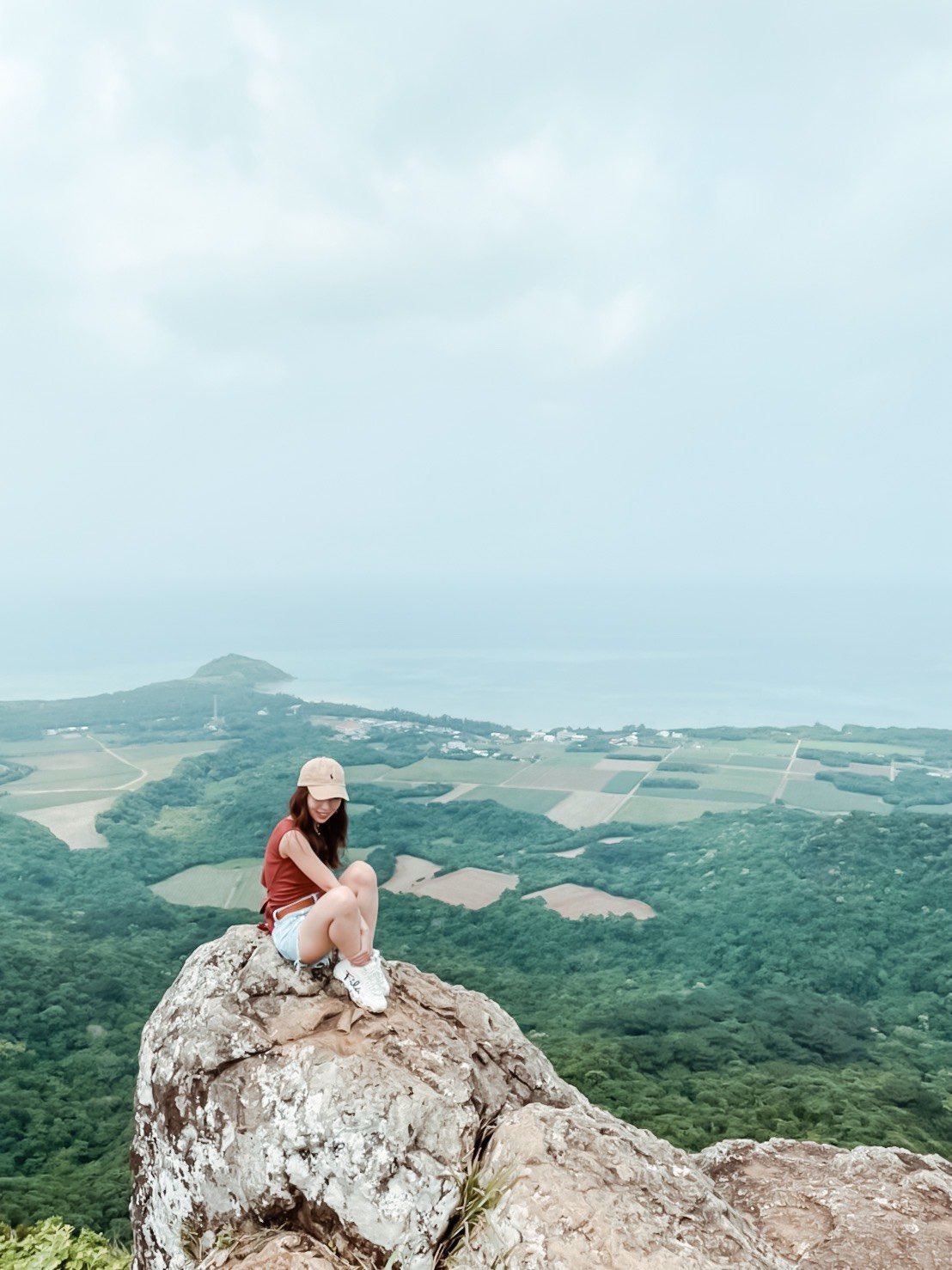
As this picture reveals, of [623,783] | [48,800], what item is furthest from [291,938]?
[48,800]

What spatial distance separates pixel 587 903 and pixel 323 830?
39.3m

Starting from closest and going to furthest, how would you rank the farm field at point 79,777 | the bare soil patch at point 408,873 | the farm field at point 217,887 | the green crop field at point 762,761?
1. the bare soil patch at point 408,873
2. the farm field at point 217,887
3. the farm field at point 79,777
4. the green crop field at point 762,761

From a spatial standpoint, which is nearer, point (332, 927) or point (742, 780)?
point (332, 927)

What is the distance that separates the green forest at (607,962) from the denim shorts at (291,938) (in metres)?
9.78

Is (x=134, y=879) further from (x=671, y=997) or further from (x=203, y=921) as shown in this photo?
(x=671, y=997)

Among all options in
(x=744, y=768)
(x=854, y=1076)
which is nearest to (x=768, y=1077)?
(x=854, y=1076)

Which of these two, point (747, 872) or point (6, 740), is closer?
point (747, 872)

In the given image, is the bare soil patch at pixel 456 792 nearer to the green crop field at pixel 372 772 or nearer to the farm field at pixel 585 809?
the green crop field at pixel 372 772

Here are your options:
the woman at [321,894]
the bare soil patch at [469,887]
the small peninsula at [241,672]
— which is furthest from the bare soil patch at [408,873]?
the small peninsula at [241,672]

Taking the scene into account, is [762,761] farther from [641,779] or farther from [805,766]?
[641,779]

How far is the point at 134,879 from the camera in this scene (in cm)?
4622

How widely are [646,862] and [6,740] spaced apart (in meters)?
64.6

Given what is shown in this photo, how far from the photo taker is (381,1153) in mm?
4707

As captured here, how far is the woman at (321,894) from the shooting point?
5285 millimetres
